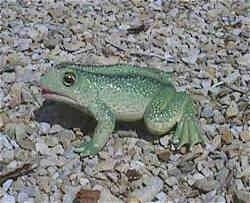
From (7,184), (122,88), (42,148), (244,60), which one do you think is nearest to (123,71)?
(122,88)

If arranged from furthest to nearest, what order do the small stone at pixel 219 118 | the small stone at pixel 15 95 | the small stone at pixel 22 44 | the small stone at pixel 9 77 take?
the small stone at pixel 22 44 < the small stone at pixel 9 77 < the small stone at pixel 15 95 < the small stone at pixel 219 118

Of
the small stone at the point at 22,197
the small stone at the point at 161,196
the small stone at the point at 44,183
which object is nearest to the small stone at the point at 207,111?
the small stone at the point at 161,196

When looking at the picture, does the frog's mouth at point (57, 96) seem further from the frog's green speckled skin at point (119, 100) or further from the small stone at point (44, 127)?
the small stone at point (44, 127)

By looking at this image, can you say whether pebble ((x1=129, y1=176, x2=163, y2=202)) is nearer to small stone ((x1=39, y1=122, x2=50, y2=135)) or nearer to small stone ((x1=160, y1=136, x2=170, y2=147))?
small stone ((x1=160, y1=136, x2=170, y2=147))

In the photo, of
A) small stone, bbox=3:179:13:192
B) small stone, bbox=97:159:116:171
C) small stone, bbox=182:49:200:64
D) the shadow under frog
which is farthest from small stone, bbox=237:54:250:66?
small stone, bbox=3:179:13:192

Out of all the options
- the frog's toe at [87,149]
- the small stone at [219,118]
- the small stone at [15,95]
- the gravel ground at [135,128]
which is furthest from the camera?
the small stone at [15,95]

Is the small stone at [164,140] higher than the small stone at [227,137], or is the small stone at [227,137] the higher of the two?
the small stone at [227,137]

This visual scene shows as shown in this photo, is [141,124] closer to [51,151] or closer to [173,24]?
[51,151]

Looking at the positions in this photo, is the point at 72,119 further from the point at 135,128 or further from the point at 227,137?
the point at 227,137

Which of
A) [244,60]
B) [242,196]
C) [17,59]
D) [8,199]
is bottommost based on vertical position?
[8,199]
